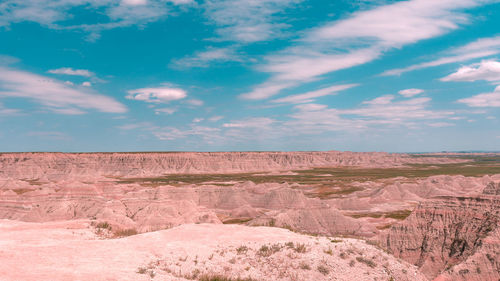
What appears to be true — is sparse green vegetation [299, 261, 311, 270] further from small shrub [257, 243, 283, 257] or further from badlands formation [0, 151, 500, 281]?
small shrub [257, 243, 283, 257]

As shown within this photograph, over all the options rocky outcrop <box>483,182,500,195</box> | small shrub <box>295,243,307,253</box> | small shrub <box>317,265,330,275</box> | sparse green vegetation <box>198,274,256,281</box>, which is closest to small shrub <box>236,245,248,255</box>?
sparse green vegetation <box>198,274,256,281</box>

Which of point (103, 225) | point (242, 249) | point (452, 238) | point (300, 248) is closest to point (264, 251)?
point (242, 249)

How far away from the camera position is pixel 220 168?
199750mm

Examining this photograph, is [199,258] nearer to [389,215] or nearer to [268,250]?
[268,250]

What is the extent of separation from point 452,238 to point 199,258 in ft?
86.6

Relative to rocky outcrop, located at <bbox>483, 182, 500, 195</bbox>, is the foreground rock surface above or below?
below

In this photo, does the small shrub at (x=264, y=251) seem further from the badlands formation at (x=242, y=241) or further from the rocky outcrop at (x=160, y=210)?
the rocky outcrop at (x=160, y=210)

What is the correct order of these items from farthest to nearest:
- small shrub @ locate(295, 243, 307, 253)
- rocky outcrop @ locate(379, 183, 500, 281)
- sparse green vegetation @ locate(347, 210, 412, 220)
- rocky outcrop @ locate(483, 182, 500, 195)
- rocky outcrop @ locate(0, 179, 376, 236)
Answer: sparse green vegetation @ locate(347, 210, 412, 220), rocky outcrop @ locate(0, 179, 376, 236), rocky outcrop @ locate(483, 182, 500, 195), rocky outcrop @ locate(379, 183, 500, 281), small shrub @ locate(295, 243, 307, 253)

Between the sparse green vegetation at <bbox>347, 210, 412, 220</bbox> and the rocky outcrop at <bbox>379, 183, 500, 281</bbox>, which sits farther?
the sparse green vegetation at <bbox>347, 210, 412, 220</bbox>

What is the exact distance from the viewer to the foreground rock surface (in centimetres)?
1354

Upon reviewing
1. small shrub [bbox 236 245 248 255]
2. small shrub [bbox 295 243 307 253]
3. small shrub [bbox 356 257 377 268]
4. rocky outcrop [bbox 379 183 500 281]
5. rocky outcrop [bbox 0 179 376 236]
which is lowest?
rocky outcrop [bbox 0 179 376 236]

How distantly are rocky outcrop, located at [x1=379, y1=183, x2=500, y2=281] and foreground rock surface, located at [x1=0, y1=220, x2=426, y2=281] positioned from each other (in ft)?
38.9

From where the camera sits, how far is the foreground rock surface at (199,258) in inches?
533

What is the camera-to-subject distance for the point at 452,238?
103ft
